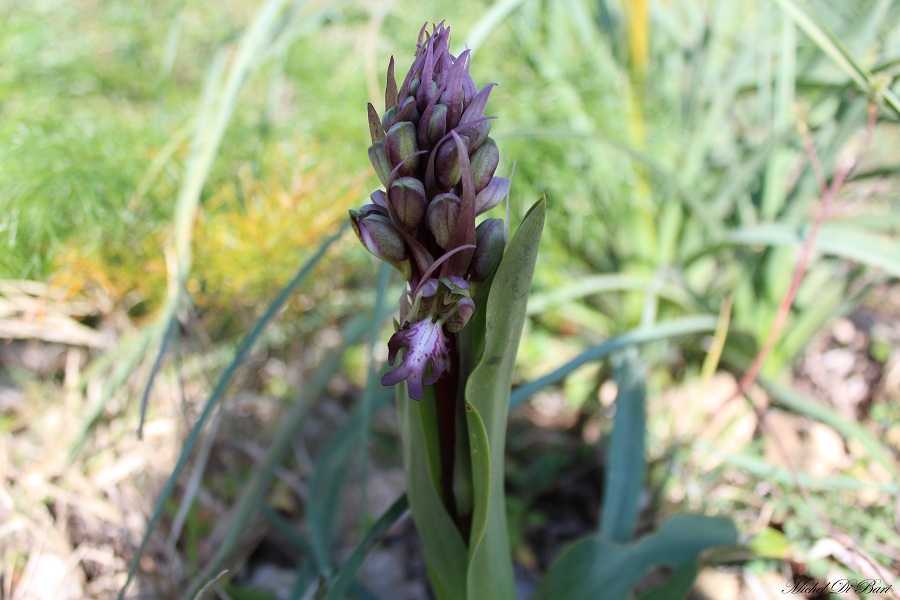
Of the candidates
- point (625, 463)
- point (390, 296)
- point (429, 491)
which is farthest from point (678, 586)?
point (390, 296)

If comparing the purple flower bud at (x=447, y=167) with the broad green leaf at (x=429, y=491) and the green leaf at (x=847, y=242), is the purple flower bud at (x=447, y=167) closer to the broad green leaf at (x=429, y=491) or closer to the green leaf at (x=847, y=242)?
the broad green leaf at (x=429, y=491)

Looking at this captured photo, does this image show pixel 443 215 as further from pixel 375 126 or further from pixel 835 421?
pixel 835 421

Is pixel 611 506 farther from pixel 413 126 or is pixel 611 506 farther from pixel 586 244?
pixel 586 244

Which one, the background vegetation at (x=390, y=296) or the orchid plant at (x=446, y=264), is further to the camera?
the background vegetation at (x=390, y=296)

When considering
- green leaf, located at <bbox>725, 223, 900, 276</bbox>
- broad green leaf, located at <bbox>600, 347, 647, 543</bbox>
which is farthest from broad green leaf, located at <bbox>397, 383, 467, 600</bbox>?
green leaf, located at <bbox>725, 223, 900, 276</bbox>

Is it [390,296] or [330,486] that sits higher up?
[390,296]

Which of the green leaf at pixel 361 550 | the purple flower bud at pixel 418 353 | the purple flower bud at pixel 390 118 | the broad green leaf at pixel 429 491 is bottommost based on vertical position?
the green leaf at pixel 361 550

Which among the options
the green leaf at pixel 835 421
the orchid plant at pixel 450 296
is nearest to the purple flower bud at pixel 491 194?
the orchid plant at pixel 450 296

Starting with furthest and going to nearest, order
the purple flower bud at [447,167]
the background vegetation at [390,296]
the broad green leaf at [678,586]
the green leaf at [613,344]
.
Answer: the background vegetation at [390,296], the green leaf at [613,344], the broad green leaf at [678,586], the purple flower bud at [447,167]
